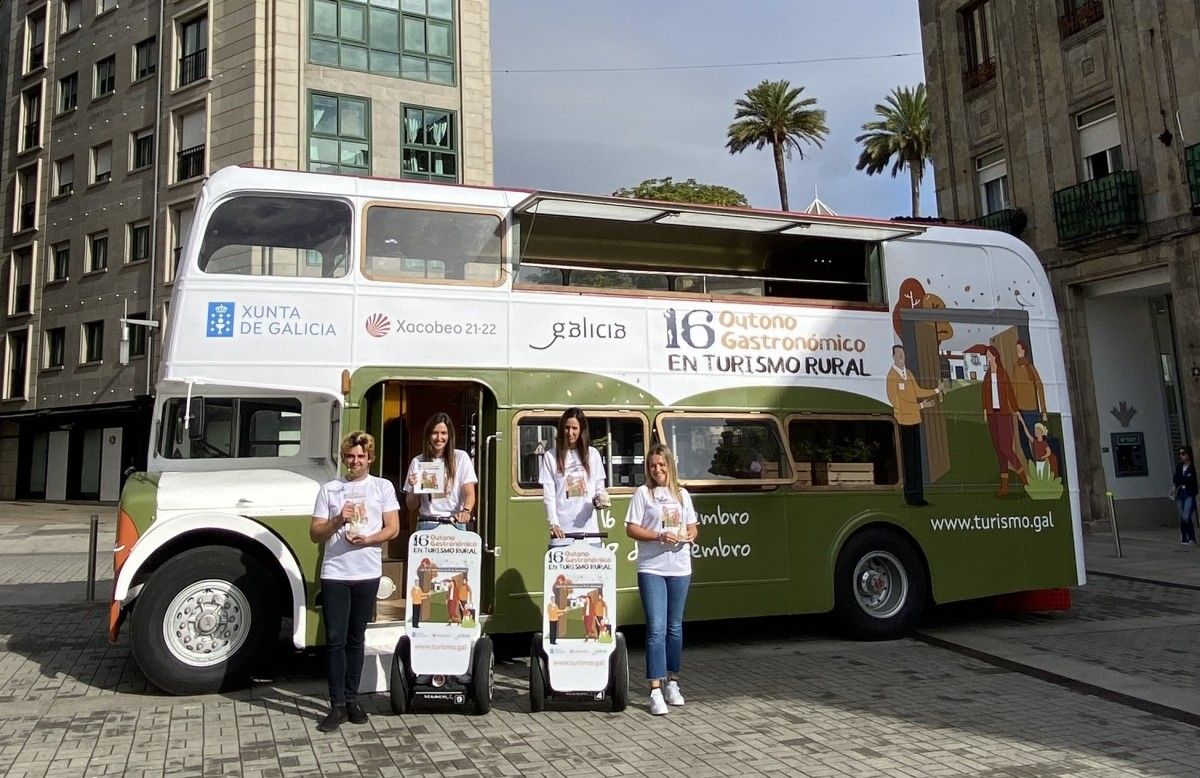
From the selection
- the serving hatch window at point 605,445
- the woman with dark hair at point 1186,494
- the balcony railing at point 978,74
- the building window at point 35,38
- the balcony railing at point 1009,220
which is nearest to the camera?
the serving hatch window at point 605,445

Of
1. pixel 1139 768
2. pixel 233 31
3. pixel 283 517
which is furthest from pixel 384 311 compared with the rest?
pixel 233 31

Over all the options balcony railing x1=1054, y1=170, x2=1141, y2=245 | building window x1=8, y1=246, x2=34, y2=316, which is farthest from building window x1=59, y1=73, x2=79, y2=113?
balcony railing x1=1054, y1=170, x2=1141, y2=245

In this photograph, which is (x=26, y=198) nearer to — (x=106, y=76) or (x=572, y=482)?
(x=106, y=76)

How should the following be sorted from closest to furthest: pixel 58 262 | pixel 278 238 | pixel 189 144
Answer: pixel 278 238 < pixel 189 144 < pixel 58 262

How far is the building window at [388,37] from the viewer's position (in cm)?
2845

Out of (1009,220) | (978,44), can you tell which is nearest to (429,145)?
(978,44)

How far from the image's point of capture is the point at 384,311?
24.2 ft

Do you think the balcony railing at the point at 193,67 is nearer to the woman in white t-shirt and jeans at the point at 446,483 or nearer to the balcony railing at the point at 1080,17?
the balcony railing at the point at 1080,17

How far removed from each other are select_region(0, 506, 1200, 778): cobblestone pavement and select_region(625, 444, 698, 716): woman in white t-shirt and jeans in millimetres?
343

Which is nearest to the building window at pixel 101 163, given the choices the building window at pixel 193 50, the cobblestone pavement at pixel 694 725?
the building window at pixel 193 50

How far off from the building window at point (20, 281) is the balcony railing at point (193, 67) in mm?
10698

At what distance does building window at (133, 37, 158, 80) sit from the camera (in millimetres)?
32031

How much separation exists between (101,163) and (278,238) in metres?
31.9

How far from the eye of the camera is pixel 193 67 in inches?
1204
